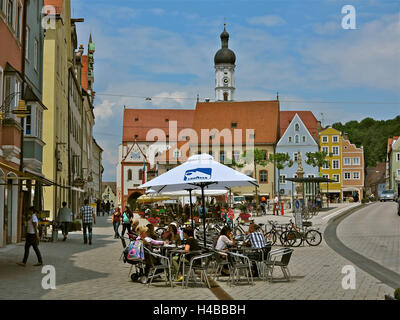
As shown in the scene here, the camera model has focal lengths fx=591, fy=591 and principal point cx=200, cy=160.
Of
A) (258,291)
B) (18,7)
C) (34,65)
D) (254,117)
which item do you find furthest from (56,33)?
(254,117)

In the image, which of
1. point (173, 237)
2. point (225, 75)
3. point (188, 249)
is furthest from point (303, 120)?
point (188, 249)

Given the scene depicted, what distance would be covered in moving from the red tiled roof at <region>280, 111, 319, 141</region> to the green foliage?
2407cm

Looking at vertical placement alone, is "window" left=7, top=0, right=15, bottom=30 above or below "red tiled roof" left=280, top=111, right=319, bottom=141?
below

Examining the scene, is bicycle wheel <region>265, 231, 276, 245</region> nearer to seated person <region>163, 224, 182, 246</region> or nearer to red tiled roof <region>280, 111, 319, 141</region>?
seated person <region>163, 224, 182, 246</region>

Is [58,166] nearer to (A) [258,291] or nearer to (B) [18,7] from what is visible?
(B) [18,7]

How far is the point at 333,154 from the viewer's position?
3875 inches

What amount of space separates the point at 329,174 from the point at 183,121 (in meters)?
29.6

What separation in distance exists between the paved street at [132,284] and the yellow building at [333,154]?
82.2 m

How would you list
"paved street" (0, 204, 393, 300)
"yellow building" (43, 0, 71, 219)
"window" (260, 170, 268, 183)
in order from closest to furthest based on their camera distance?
"paved street" (0, 204, 393, 300) → "yellow building" (43, 0, 71, 219) → "window" (260, 170, 268, 183)

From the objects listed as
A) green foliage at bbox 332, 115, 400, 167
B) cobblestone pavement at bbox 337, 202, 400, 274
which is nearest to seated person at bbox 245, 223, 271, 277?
cobblestone pavement at bbox 337, 202, 400, 274

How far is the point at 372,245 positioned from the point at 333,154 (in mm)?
78579

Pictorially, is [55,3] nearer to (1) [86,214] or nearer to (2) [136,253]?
(1) [86,214]

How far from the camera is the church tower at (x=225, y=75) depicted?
119250 millimetres

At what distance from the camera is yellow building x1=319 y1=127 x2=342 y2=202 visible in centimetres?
9825
